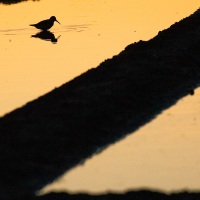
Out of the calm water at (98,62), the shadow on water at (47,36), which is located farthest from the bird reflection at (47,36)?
the calm water at (98,62)

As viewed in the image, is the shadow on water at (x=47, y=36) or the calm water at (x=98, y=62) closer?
the calm water at (x=98, y=62)

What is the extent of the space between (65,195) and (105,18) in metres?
14.3

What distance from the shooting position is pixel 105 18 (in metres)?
20.5

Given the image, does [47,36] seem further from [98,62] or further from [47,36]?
[98,62]

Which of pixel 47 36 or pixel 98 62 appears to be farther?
pixel 47 36

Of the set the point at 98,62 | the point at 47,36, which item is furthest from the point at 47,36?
the point at 98,62

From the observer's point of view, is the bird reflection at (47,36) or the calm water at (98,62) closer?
the calm water at (98,62)

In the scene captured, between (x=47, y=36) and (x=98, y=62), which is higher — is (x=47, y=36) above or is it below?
above

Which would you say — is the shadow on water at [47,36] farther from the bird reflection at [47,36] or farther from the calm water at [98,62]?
the calm water at [98,62]

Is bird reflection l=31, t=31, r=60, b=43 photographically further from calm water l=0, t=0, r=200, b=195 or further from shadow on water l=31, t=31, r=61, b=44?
calm water l=0, t=0, r=200, b=195

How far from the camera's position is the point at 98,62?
13.2 meters

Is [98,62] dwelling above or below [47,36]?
below

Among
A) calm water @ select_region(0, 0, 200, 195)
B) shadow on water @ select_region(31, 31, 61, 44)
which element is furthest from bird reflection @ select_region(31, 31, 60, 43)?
calm water @ select_region(0, 0, 200, 195)

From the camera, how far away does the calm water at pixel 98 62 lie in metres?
7.20
